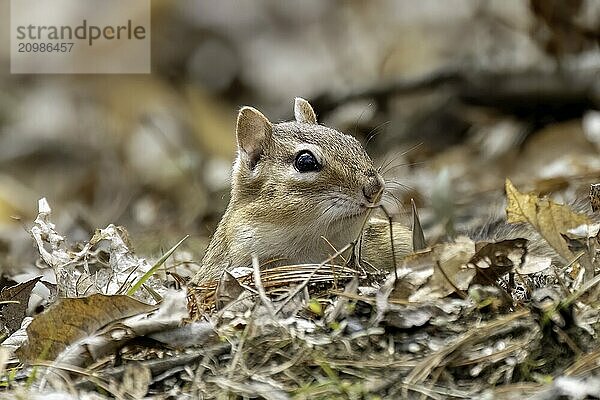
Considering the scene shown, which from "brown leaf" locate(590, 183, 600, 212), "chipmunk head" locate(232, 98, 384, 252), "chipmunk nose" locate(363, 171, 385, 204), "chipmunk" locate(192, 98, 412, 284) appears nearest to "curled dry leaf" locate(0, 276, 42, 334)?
"chipmunk" locate(192, 98, 412, 284)

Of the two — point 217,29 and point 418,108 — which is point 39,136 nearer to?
point 217,29

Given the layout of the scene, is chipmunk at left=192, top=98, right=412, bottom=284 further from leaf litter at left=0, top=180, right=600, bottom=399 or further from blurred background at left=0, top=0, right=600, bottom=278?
blurred background at left=0, top=0, right=600, bottom=278

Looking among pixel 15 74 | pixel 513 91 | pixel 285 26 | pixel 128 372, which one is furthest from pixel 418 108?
pixel 128 372

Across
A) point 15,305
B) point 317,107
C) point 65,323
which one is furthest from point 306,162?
point 317,107

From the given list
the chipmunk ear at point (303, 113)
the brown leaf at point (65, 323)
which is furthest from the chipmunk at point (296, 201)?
the brown leaf at point (65, 323)

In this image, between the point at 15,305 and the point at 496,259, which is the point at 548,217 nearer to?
the point at 496,259

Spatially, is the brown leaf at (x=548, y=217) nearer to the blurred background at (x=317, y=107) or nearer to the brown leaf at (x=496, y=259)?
the brown leaf at (x=496, y=259)
